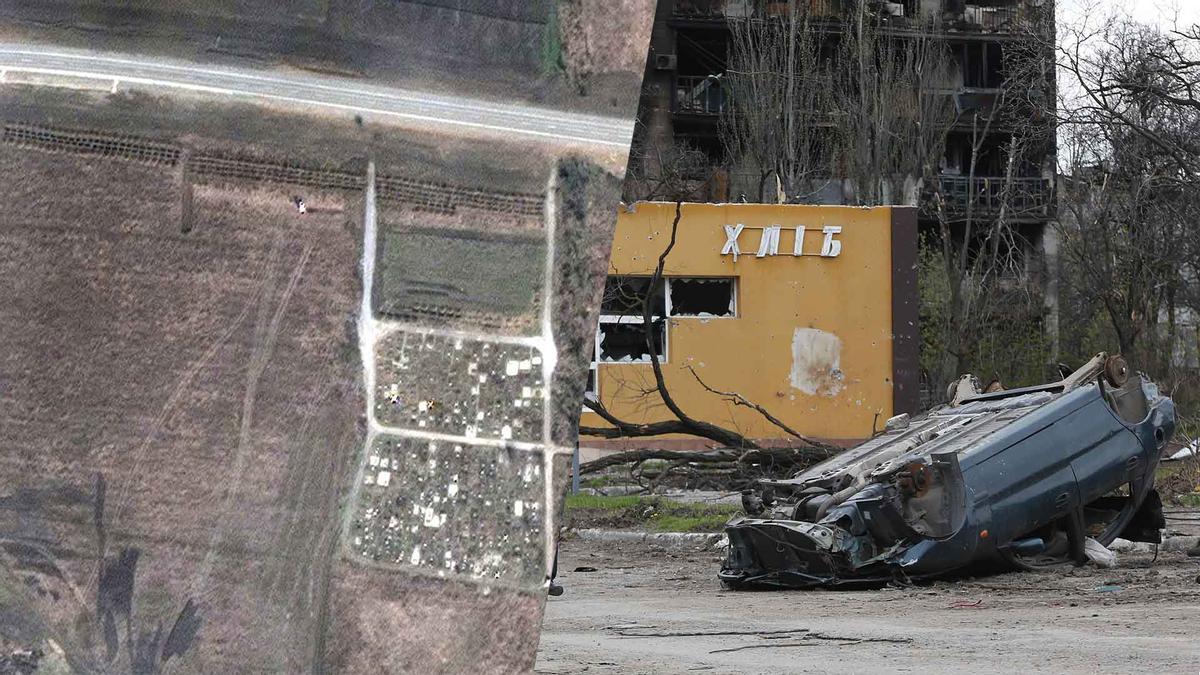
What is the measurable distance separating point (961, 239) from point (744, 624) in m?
39.8

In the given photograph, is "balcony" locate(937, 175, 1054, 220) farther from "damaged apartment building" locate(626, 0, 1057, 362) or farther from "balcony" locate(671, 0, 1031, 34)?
"balcony" locate(671, 0, 1031, 34)

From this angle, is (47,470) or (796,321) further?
(796,321)

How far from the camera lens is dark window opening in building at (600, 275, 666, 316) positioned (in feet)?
83.9

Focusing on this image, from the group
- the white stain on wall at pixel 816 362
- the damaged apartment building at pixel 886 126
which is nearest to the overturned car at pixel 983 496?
the white stain on wall at pixel 816 362

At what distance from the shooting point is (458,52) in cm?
243

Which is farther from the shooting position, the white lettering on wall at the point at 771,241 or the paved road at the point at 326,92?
the white lettering on wall at the point at 771,241

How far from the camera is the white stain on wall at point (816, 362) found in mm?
27438

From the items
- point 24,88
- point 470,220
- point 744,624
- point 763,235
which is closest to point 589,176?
point 470,220

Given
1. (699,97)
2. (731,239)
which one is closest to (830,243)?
(731,239)

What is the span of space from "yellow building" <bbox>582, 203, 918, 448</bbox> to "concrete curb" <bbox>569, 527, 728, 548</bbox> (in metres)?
12.1

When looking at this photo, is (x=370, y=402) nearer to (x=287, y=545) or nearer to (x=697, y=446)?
(x=287, y=545)

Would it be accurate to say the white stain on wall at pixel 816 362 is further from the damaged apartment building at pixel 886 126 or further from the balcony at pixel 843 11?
the balcony at pixel 843 11

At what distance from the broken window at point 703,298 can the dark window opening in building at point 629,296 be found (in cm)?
32

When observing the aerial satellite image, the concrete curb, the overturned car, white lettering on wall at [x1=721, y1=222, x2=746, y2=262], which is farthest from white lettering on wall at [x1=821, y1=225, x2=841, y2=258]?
the aerial satellite image
